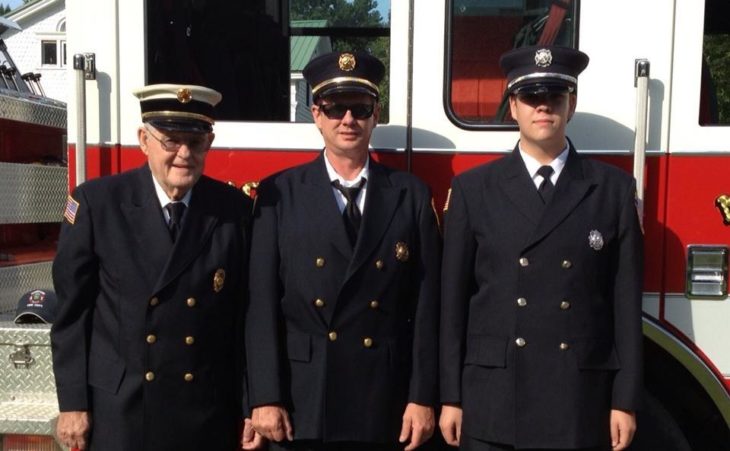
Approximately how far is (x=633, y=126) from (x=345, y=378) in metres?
1.29

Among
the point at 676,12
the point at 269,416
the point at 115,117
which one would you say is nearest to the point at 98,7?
the point at 115,117

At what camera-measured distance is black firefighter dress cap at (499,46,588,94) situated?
94.2 inches

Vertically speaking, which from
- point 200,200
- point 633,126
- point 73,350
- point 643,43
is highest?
point 643,43

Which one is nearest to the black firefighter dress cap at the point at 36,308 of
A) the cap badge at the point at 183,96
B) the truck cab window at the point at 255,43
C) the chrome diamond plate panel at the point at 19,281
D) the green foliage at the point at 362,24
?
the chrome diamond plate panel at the point at 19,281

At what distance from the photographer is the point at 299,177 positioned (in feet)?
8.37

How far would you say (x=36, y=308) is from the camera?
3.18 meters

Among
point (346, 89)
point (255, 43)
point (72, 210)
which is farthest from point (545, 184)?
point (255, 43)

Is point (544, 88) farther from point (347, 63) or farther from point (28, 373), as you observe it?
point (28, 373)

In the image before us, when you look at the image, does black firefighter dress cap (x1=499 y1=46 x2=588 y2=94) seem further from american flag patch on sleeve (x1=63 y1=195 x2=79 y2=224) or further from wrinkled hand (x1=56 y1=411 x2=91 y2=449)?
wrinkled hand (x1=56 y1=411 x2=91 y2=449)

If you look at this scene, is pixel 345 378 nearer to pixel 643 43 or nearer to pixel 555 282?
pixel 555 282

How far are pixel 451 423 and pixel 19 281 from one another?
78.4 inches

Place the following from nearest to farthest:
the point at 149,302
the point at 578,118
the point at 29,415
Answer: the point at 149,302 < the point at 578,118 < the point at 29,415

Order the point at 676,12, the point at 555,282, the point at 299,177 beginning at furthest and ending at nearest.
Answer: the point at 676,12
the point at 299,177
the point at 555,282

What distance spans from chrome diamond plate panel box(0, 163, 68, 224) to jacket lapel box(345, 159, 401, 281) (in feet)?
5.39
